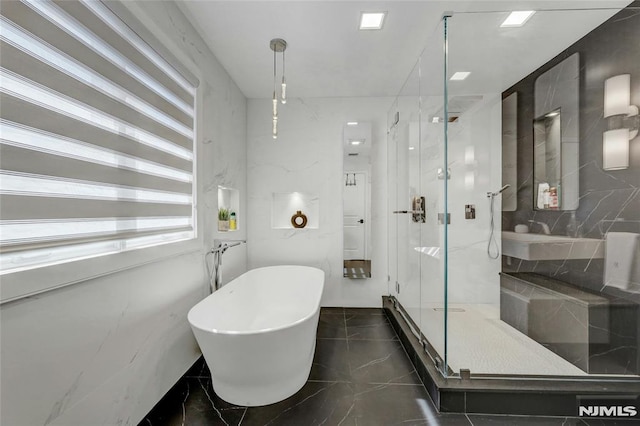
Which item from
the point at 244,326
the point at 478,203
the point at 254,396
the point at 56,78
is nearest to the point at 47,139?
the point at 56,78

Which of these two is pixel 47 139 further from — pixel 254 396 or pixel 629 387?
pixel 629 387

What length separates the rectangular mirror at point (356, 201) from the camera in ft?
11.1

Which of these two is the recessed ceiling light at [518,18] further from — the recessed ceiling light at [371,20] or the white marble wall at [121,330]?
the white marble wall at [121,330]

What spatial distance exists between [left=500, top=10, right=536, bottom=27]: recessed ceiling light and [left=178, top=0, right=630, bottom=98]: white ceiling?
3 cm

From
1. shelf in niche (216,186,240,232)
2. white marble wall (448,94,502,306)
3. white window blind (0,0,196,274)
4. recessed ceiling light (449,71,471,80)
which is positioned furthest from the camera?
shelf in niche (216,186,240,232)

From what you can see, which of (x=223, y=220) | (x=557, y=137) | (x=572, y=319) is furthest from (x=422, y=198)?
(x=223, y=220)

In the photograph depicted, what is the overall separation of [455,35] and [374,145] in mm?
1634

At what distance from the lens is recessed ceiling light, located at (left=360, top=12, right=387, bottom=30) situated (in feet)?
6.44

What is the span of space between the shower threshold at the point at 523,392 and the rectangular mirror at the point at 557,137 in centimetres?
106

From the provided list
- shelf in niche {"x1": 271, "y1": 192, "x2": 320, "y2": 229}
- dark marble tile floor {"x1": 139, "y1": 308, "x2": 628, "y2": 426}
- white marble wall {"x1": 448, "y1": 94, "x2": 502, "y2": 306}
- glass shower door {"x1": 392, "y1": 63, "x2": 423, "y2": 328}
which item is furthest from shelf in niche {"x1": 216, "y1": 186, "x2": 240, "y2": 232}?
white marble wall {"x1": 448, "y1": 94, "x2": 502, "y2": 306}

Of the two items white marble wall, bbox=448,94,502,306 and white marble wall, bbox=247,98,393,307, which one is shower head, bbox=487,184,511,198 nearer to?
white marble wall, bbox=448,94,502,306

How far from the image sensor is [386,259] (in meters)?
3.40

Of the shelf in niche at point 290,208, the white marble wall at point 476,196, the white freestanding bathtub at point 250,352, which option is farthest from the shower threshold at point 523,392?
the shelf in niche at point 290,208

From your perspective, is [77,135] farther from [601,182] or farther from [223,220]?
[601,182]
